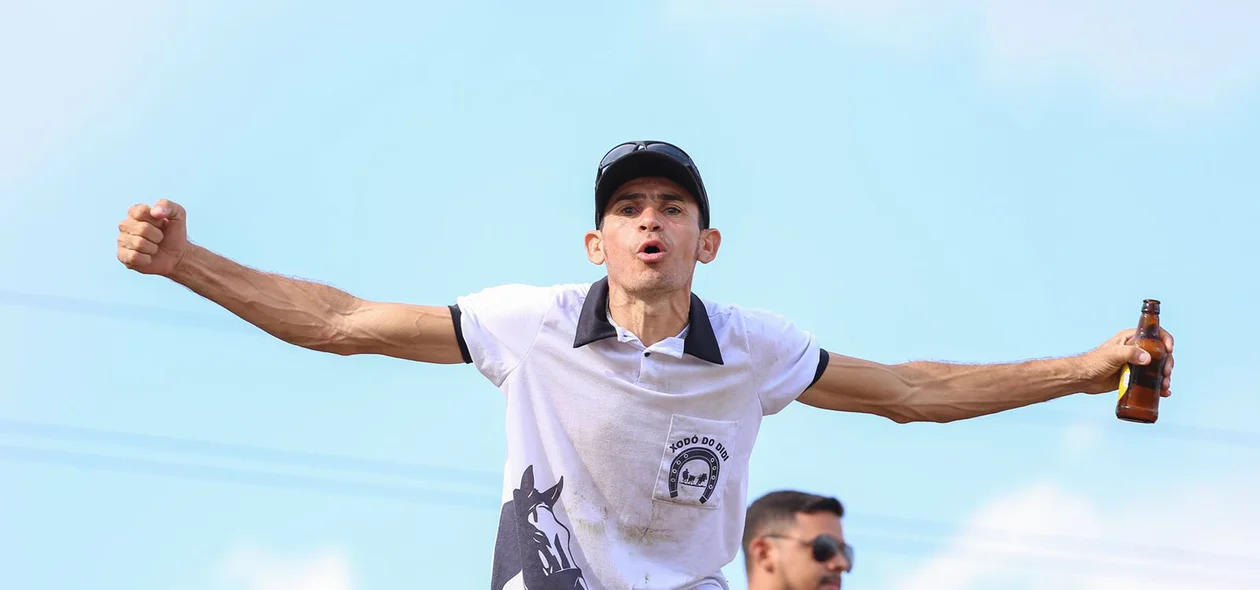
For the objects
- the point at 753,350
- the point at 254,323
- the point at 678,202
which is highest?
the point at 678,202

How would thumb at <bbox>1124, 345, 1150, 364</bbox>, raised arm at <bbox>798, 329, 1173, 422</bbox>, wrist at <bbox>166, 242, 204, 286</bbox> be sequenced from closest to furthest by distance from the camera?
1. wrist at <bbox>166, 242, 204, 286</bbox>
2. raised arm at <bbox>798, 329, 1173, 422</bbox>
3. thumb at <bbox>1124, 345, 1150, 364</bbox>

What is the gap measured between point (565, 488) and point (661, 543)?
0.52 meters

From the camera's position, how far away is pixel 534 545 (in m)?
8.54

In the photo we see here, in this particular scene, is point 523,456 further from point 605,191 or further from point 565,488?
point 605,191

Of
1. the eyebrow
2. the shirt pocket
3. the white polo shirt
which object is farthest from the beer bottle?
the eyebrow

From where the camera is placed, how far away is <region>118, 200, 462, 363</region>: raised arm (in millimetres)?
8305

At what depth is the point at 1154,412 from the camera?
9453 millimetres

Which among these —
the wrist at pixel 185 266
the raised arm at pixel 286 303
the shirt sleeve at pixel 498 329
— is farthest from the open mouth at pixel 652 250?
the wrist at pixel 185 266

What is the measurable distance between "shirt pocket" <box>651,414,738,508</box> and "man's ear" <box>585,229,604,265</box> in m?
0.89

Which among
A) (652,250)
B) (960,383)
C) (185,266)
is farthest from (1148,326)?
(185,266)

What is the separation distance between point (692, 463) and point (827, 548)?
120 cm

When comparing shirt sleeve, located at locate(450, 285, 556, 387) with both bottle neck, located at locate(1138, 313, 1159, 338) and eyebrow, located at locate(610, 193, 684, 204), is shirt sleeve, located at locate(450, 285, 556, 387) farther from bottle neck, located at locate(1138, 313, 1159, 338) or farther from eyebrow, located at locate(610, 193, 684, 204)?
bottle neck, located at locate(1138, 313, 1159, 338)

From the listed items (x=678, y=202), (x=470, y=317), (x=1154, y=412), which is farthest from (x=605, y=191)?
(x=1154, y=412)

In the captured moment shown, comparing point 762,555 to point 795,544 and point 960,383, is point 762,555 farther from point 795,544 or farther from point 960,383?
point 960,383
